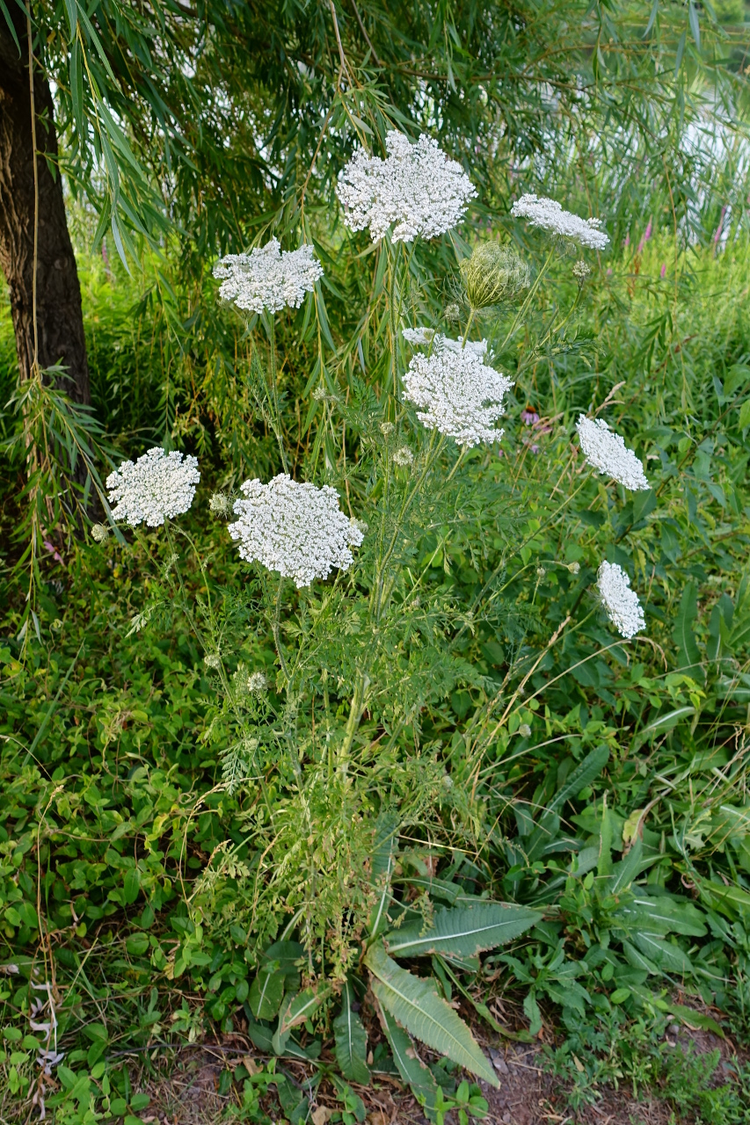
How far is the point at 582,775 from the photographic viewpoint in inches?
84.8

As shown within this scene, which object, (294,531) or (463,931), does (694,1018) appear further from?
(294,531)

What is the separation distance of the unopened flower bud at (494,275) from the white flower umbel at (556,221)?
20 cm

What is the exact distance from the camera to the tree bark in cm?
218

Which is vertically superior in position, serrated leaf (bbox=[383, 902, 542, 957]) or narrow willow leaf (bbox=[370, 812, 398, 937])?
narrow willow leaf (bbox=[370, 812, 398, 937])

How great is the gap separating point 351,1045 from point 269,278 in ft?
4.88

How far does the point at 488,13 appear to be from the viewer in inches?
93.9

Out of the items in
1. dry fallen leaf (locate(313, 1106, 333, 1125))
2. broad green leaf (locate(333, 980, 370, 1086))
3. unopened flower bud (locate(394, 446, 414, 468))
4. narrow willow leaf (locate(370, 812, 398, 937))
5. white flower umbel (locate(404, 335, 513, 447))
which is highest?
white flower umbel (locate(404, 335, 513, 447))

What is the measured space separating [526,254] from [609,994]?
1980mm

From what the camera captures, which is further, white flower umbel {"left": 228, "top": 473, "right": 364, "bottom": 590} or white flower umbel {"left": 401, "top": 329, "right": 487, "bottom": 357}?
white flower umbel {"left": 401, "top": 329, "right": 487, "bottom": 357}

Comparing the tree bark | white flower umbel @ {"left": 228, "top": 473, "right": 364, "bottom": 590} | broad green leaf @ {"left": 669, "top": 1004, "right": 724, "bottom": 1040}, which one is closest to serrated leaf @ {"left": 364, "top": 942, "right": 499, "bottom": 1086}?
broad green leaf @ {"left": 669, "top": 1004, "right": 724, "bottom": 1040}

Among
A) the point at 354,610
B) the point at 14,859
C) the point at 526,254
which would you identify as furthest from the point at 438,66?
the point at 14,859

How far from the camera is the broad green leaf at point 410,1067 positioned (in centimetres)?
162

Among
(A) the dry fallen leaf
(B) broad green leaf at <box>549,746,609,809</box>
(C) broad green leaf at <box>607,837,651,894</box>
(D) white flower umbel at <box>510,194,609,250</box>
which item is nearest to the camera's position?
(D) white flower umbel at <box>510,194,609,250</box>

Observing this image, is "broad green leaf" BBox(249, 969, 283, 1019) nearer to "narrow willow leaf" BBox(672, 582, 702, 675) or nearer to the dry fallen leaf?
the dry fallen leaf
